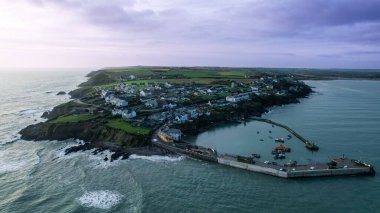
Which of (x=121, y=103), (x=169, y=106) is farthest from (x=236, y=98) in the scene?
(x=121, y=103)

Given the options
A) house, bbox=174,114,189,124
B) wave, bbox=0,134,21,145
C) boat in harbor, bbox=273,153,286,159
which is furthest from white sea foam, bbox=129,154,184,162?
wave, bbox=0,134,21,145

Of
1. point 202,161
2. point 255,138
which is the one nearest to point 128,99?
point 255,138

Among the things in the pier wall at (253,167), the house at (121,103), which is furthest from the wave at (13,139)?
the pier wall at (253,167)

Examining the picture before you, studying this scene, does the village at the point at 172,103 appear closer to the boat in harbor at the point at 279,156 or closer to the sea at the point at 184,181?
the sea at the point at 184,181

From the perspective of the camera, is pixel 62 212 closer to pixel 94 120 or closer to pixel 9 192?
pixel 9 192

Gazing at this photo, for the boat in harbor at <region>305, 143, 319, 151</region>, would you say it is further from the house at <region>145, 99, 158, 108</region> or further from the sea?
the house at <region>145, 99, 158, 108</region>

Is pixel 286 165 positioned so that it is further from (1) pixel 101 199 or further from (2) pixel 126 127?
(2) pixel 126 127

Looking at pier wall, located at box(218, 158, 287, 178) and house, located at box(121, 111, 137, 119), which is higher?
house, located at box(121, 111, 137, 119)
